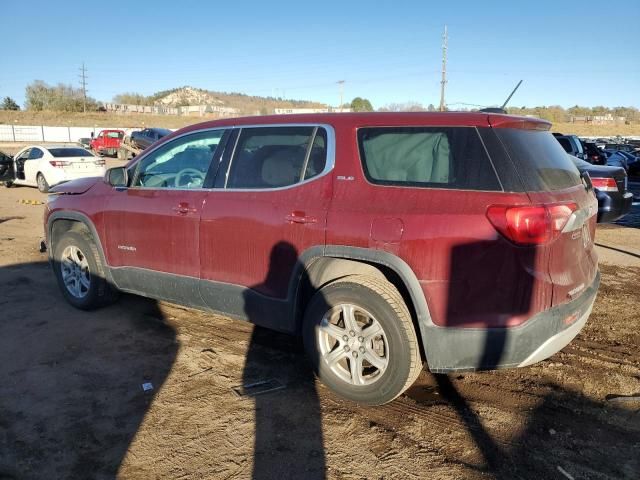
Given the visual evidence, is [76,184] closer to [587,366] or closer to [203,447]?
[203,447]

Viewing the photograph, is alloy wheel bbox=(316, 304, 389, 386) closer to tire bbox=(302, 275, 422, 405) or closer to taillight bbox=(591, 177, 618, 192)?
tire bbox=(302, 275, 422, 405)

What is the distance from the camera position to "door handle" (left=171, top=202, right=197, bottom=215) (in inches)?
161

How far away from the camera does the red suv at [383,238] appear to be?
2885 mm

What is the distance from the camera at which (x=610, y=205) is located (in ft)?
26.3

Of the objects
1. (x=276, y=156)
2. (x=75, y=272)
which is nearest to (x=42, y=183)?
(x=75, y=272)

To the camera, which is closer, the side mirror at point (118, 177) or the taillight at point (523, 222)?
the taillight at point (523, 222)

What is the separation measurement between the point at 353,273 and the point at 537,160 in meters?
1.35

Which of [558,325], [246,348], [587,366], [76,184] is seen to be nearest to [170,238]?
[246,348]

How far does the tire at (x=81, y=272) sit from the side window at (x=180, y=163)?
88 cm

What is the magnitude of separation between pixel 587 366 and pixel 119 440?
345 centimetres

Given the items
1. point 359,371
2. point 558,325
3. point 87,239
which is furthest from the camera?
point 87,239

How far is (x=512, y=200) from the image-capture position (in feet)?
9.22

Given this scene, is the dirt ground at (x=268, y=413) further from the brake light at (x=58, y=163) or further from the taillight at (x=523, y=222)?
the brake light at (x=58, y=163)

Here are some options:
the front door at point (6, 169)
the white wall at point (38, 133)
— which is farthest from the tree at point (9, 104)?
the front door at point (6, 169)
